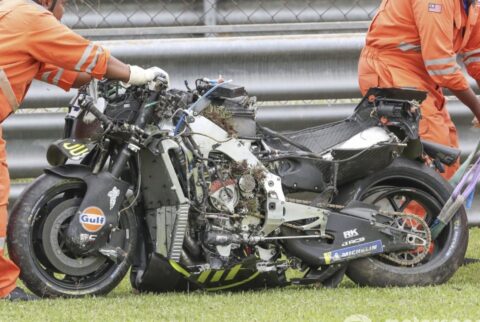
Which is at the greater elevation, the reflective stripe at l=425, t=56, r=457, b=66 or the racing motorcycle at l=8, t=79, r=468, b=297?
the reflective stripe at l=425, t=56, r=457, b=66

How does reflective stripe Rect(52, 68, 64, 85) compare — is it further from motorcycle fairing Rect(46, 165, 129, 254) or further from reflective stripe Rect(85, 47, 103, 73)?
motorcycle fairing Rect(46, 165, 129, 254)

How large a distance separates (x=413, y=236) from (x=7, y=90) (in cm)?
235

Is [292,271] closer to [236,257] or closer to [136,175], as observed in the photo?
[236,257]

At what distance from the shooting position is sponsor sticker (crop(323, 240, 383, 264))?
20.6ft

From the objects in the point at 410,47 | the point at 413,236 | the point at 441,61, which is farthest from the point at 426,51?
the point at 413,236

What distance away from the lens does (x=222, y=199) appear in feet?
20.0

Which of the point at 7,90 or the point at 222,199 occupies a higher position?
the point at 7,90

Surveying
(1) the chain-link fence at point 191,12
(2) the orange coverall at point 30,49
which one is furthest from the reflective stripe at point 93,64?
(1) the chain-link fence at point 191,12

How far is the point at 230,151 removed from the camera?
6.13 metres

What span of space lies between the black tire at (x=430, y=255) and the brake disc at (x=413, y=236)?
0.04m

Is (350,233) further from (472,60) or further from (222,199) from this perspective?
(472,60)

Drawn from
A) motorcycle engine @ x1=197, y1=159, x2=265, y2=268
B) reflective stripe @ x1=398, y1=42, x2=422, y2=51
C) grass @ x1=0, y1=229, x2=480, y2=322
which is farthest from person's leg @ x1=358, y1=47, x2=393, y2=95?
grass @ x1=0, y1=229, x2=480, y2=322

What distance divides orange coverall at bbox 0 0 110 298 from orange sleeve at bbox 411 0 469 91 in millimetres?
1906

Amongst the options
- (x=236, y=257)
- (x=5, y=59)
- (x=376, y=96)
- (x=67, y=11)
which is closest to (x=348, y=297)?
(x=236, y=257)
